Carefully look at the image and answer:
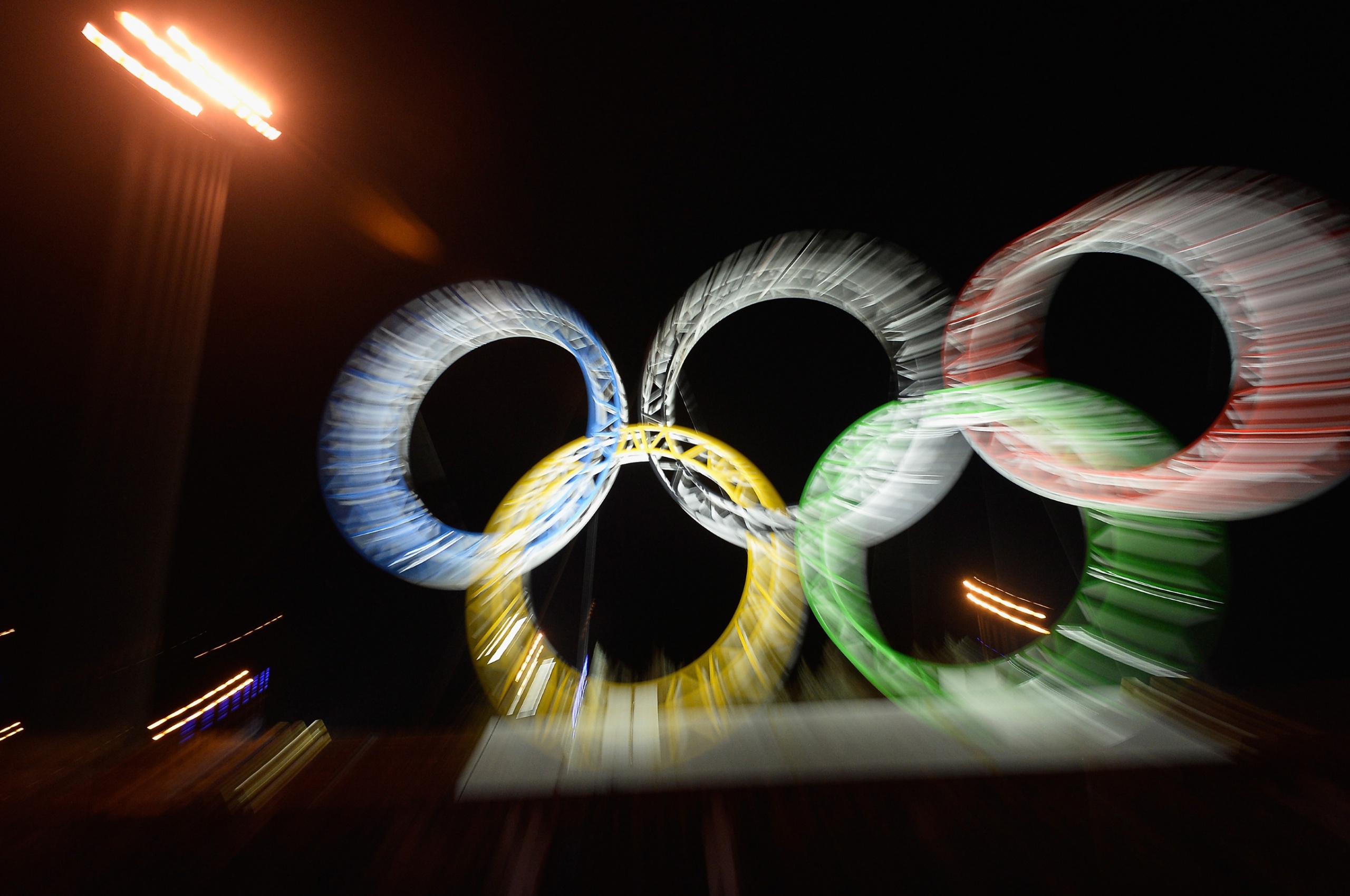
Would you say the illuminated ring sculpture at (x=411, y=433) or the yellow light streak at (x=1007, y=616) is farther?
the illuminated ring sculpture at (x=411, y=433)

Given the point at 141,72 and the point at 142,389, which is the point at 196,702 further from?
the point at 141,72

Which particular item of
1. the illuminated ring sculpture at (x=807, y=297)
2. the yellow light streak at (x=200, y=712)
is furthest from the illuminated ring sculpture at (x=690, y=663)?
the yellow light streak at (x=200, y=712)

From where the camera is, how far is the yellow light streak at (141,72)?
1.92m

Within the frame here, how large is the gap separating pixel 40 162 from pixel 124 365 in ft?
3.01

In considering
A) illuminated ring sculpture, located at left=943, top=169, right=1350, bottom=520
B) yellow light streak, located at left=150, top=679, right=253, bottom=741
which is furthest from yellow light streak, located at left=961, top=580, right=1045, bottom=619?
yellow light streak, located at left=150, top=679, right=253, bottom=741

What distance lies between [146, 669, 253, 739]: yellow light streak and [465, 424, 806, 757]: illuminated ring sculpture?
1123 mm

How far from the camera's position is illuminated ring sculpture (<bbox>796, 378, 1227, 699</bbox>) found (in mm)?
2123

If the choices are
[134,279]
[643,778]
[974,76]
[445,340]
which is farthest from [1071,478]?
[134,279]

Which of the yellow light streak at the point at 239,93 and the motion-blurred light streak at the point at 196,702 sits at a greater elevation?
the yellow light streak at the point at 239,93

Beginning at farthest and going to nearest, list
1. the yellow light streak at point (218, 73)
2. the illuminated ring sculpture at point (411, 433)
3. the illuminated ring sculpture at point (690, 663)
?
the illuminated ring sculpture at point (411, 433) < the illuminated ring sculpture at point (690, 663) < the yellow light streak at point (218, 73)

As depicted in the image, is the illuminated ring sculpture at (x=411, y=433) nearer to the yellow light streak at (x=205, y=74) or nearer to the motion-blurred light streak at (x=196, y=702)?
the motion-blurred light streak at (x=196, y=702)

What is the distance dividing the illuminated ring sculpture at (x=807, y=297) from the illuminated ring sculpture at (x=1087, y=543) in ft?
0.69

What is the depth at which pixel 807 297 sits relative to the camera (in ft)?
8.47

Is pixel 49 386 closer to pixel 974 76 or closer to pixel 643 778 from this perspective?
pixel 643 778
